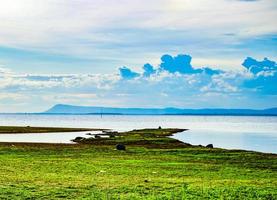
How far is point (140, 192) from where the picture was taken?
26.3m

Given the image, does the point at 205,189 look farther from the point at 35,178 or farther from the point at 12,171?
the point at 12,171

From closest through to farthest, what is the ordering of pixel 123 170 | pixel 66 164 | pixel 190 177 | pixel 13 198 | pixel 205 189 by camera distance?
pixel 13 198, pixel 205 189, pixel 190 177, pixel 123 170, pixel 66 164

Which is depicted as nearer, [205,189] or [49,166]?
[205,189]

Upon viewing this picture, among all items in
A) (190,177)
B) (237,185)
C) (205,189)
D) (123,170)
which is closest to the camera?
(205,189)

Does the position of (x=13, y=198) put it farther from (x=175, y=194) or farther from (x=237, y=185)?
(x=237, y=185)

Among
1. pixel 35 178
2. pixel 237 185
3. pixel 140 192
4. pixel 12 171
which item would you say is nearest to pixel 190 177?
pixel 237 185

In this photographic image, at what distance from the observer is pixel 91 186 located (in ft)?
92.0

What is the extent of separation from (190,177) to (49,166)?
13.0 m

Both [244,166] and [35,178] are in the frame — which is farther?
[244,166]

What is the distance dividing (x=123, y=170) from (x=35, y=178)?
8.80 meters

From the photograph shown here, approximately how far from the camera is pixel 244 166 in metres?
44.6

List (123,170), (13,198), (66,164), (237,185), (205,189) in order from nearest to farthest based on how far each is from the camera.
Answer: (13,198)
(205,189)
(237,185)
(123,170)
(66,164)

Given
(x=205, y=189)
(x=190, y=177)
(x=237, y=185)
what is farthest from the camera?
(x=190, y=177)

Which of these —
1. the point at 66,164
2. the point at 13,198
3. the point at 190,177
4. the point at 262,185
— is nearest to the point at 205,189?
the point at 262,185
